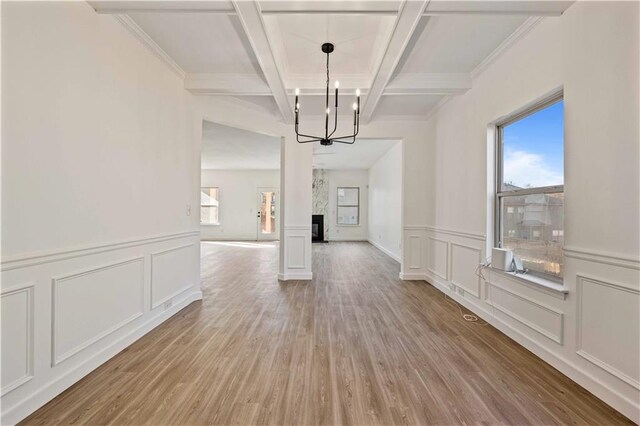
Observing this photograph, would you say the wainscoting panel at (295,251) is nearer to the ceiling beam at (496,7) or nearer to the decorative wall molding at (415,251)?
the decorative wall molding at (415,251)

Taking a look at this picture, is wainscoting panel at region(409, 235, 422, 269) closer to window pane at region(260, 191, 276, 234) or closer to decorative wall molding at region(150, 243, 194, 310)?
decorative wall molding at region(150, 243, 194, 310)

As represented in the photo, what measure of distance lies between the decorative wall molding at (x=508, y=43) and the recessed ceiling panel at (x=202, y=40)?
2367 millimetres

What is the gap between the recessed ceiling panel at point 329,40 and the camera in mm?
2420

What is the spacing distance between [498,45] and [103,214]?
12.2ft

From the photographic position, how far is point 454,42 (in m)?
2.63

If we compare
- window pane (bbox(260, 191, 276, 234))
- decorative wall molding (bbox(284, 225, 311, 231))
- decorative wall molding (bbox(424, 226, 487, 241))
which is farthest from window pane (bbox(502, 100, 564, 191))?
window pane (bbox(260, 191, 276, 234))

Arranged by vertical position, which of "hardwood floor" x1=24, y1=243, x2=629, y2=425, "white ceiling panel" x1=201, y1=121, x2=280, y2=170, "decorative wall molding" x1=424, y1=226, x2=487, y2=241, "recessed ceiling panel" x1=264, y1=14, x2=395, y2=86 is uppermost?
"recessed ceiling panel" x1=264, y1=14, x2=395, y2=86

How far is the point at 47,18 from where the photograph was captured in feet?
5.60

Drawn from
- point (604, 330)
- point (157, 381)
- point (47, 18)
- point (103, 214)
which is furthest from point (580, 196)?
point (47, 18)

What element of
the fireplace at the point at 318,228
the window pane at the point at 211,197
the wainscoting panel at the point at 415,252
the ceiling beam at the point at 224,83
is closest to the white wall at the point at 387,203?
the wainscoting panel at the point at 415,252

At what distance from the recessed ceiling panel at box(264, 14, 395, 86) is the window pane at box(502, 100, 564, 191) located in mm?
1504

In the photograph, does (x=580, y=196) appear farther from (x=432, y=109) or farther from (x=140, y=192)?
(x=140, y=192)

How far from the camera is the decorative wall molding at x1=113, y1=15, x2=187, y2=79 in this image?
2295 millimetres

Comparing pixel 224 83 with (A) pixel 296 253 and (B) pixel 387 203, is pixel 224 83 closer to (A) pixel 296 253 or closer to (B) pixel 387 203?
(A) pixel 296 253
